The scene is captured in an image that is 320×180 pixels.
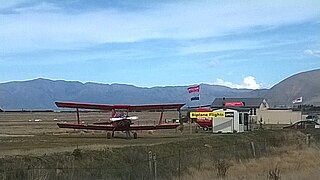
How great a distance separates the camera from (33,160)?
1103 inches

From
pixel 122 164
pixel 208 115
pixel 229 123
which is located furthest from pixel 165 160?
pixel 208 115

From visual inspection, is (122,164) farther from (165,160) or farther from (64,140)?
(64,140)

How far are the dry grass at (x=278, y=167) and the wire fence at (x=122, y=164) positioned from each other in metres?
1.22

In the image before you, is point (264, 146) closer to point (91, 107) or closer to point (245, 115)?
point (91, 107)

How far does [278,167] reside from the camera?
3381cm

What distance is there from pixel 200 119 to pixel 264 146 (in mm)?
25229

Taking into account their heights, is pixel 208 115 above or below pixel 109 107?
below

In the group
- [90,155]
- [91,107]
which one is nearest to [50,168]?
[90,155]

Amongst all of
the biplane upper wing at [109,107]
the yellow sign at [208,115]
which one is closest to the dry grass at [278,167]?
the biplane upper wing at [109,107]

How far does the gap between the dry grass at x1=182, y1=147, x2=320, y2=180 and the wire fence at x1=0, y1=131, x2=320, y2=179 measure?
1221mm

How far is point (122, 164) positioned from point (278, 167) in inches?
324

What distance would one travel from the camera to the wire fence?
1010 inches

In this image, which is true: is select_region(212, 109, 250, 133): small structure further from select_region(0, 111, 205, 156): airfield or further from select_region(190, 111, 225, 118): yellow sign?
select_region(0, 111, 205, 156): airfield

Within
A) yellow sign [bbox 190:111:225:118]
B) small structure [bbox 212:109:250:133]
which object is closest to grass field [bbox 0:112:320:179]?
small structure [bbox 212:109:250:133]
